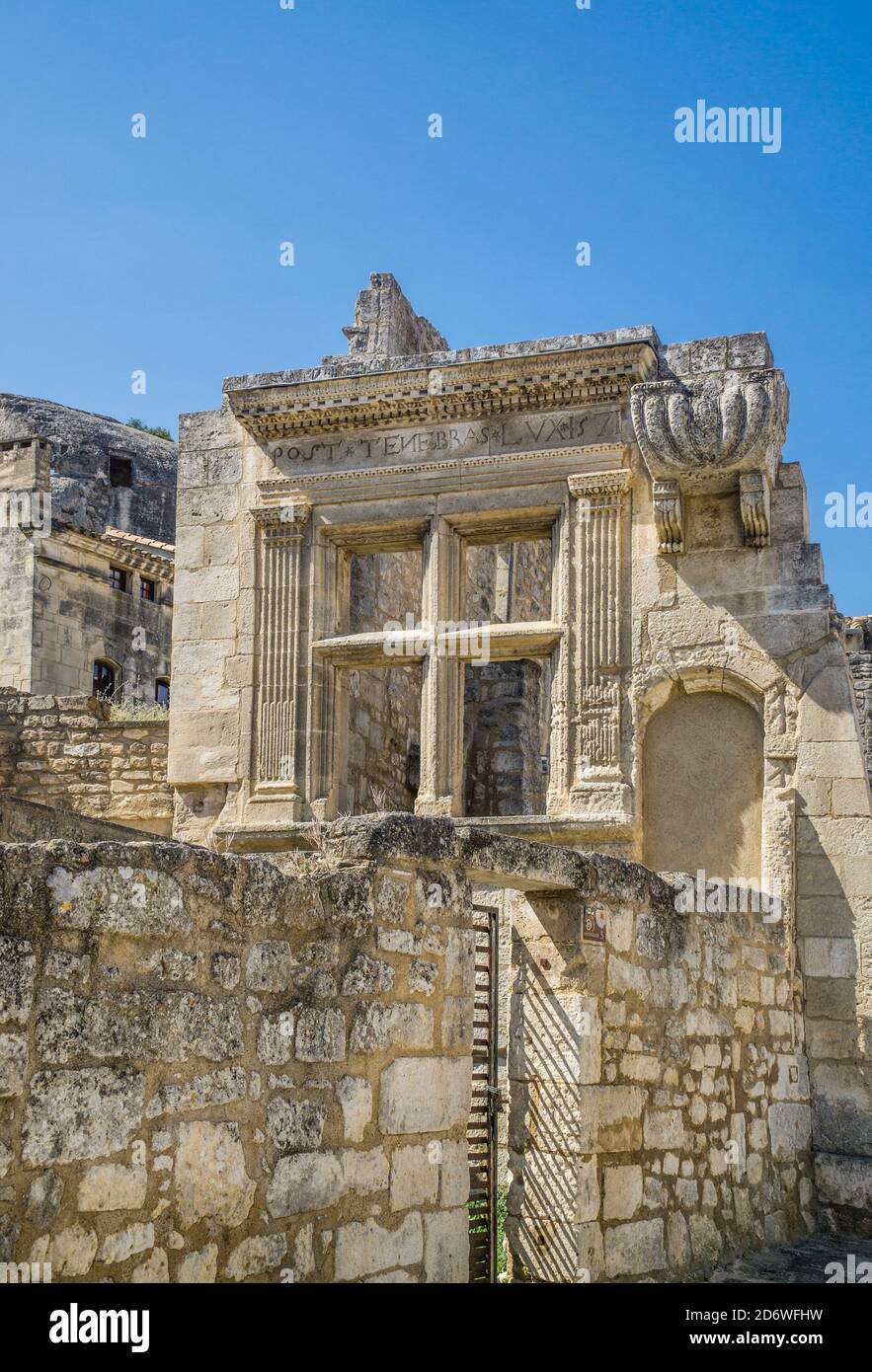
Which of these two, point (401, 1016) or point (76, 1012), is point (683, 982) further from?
point (76, 1012)

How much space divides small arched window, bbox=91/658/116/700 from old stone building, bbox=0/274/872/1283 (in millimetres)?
9190

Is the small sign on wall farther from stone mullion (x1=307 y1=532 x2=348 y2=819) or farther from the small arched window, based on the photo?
the small arched window

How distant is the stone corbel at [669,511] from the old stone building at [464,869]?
0.19 ft

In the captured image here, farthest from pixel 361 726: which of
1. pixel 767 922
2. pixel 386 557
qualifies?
pixel 767 922

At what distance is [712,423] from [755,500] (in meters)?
0.59

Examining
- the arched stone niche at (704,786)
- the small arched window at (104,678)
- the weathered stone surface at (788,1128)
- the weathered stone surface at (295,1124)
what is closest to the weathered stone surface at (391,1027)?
the weathered stone surface at (295,1124)

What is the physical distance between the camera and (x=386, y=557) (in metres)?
14.8

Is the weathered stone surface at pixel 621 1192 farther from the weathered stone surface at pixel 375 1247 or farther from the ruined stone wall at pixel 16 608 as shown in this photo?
the ruined stone wall at pixel 16 608

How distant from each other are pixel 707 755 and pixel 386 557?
5006mm

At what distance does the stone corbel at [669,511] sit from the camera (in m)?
10.6

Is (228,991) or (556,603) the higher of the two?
(556,603)

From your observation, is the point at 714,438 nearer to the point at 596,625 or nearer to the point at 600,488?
the point at 600,488

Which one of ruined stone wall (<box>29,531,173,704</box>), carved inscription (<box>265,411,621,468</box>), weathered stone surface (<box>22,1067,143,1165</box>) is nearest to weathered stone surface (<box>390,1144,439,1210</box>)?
weathered stone surface (<box>22,1067,143,1165</box>)
